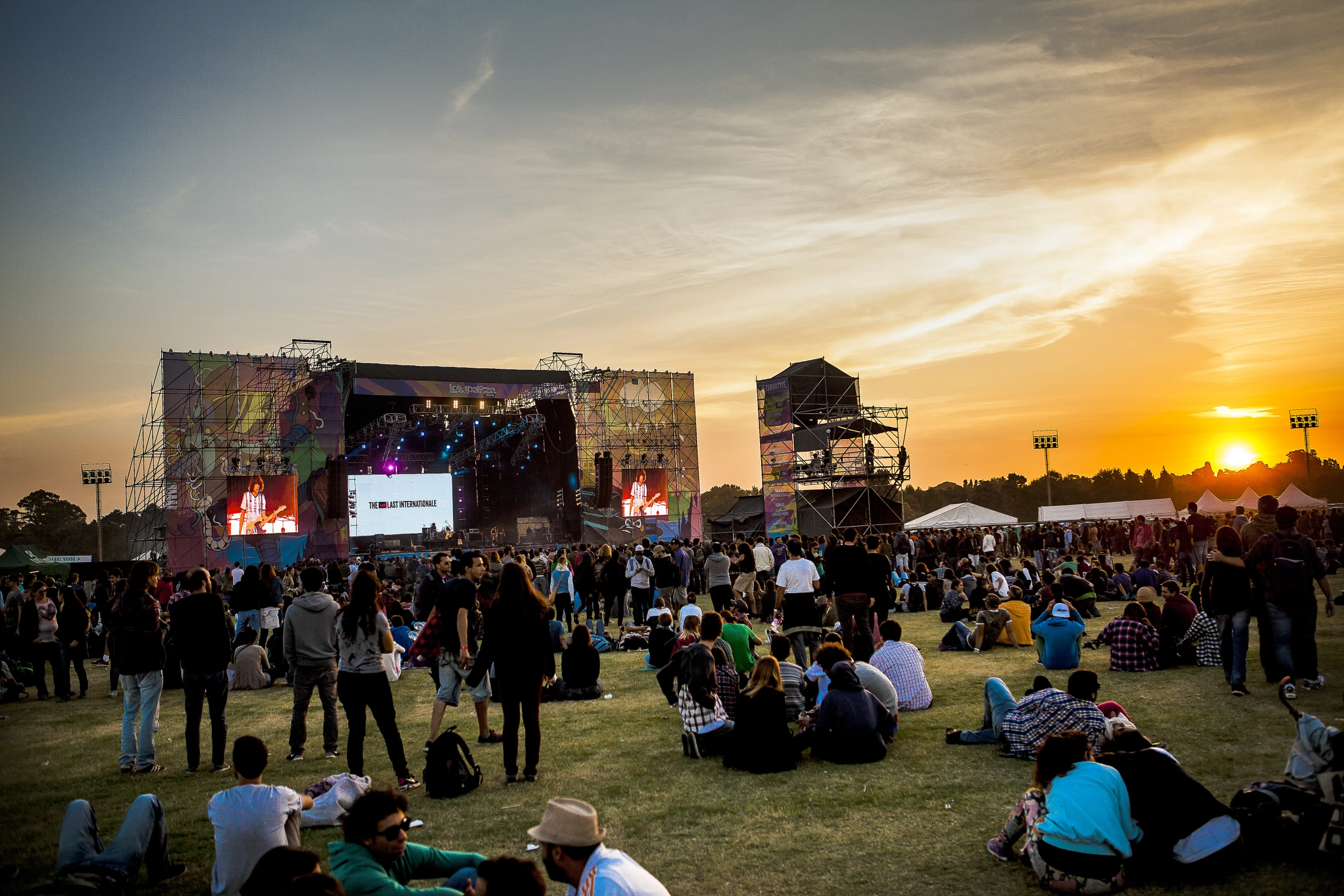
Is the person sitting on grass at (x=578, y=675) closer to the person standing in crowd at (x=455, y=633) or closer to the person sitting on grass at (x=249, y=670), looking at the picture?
the person standing in crowd at (x=455, y=633)

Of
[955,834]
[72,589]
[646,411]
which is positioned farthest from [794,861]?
[646,411]

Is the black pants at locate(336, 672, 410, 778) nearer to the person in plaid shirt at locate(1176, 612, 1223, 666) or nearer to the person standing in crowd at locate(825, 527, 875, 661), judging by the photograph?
the person standing in crowd at locate(825, 527, 875, 661)

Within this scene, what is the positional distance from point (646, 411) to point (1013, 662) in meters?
29.1

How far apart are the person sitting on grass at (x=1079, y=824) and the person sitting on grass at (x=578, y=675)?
19.7 ft

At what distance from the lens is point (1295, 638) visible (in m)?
7.61

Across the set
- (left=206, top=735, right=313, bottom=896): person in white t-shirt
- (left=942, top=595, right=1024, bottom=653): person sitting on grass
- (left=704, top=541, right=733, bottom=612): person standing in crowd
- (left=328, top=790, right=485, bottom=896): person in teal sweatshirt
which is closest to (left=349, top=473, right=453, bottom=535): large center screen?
(left=704, top=541, right=733, bottom=612): person standing in crowd

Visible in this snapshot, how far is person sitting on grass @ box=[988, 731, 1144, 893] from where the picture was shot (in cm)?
383

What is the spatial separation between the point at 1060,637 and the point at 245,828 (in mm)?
8219

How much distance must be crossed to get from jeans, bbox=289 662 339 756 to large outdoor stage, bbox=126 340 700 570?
24606 mm

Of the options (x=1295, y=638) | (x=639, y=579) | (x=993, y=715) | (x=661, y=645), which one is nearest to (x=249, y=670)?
(x=661, y=645)

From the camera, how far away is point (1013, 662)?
10.3 m

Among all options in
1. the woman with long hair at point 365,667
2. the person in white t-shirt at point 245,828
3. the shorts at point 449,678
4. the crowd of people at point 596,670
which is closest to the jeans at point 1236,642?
the crowd of people at point 596,670

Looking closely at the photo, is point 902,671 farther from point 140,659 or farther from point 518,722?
point 140,659

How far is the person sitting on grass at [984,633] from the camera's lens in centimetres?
1133
